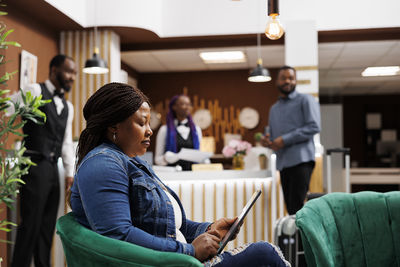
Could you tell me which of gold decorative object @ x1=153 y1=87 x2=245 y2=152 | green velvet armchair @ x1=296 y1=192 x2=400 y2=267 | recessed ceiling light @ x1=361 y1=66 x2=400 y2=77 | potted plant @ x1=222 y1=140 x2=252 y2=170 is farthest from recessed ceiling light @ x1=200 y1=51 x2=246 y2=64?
green velvet armchair @ x1=296 y1=192 x2=400 y2=267

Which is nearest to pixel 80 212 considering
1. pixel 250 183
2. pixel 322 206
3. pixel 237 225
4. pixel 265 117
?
pixel 237 225

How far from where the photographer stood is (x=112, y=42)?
659cm

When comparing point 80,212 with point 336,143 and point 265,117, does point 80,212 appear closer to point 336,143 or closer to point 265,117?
point 265,117

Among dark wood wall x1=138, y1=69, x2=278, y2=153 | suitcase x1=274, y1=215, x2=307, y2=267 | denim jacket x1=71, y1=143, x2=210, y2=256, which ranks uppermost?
dark wood wall x1=138, y1=69, x2=278, y2=153

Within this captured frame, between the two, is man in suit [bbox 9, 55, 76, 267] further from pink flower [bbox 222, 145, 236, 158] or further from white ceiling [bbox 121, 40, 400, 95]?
white ceiling [bbox 121, 40, 400, 95]

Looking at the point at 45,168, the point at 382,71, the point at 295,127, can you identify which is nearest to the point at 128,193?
the point at 45,168

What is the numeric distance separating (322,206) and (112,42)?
5.12 m

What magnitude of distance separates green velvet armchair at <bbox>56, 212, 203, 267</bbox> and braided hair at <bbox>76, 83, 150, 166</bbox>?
33 centimetres

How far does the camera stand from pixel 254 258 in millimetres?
1452

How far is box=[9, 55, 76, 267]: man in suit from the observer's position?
12.0 ft

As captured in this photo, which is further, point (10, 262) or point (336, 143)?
point (336, 143)

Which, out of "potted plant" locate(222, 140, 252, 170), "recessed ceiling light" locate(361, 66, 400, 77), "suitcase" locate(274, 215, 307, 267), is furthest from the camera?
"recessed ceiling light" locate(361, 66, 400, 77)

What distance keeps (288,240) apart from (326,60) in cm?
587

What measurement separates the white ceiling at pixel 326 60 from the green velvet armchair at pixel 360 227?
216 inches
